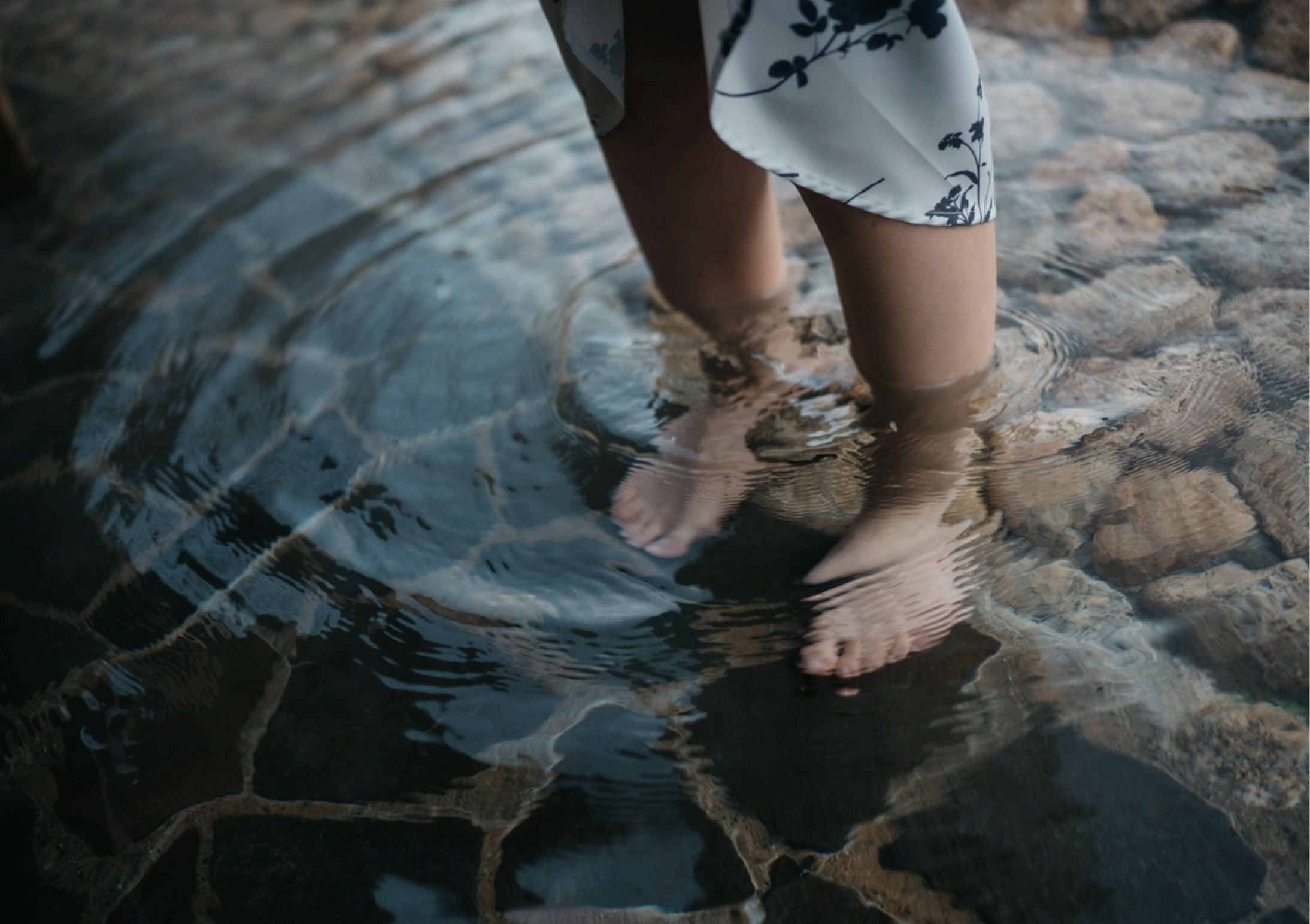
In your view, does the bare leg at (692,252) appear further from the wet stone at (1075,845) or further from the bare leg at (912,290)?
the wet stone at (1075,845)

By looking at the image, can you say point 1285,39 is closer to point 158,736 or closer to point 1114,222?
point 1114,222

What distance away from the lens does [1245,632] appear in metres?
0.79

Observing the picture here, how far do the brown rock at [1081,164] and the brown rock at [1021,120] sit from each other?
0.04m

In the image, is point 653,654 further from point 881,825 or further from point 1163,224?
point 1163,224

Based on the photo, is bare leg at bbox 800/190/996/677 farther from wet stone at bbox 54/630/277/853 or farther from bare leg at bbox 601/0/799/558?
wet stone at bbox 54/630/277/853

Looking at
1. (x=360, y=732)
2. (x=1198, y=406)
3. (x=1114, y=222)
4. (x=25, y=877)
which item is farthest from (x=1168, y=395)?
(x=25, y=877)

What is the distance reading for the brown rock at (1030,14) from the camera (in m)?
1.81

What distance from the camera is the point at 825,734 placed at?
811mm

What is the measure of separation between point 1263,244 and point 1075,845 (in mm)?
840

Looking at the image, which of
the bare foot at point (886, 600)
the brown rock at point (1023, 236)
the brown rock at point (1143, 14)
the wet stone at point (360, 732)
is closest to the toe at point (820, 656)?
the bare foot at point (886, 600)

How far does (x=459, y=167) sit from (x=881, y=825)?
1.40m

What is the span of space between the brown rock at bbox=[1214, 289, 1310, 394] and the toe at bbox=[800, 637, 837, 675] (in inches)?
21.9

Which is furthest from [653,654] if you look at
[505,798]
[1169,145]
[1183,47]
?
[1183,47]

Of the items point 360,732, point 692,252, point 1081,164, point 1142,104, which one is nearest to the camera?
point 360,732
